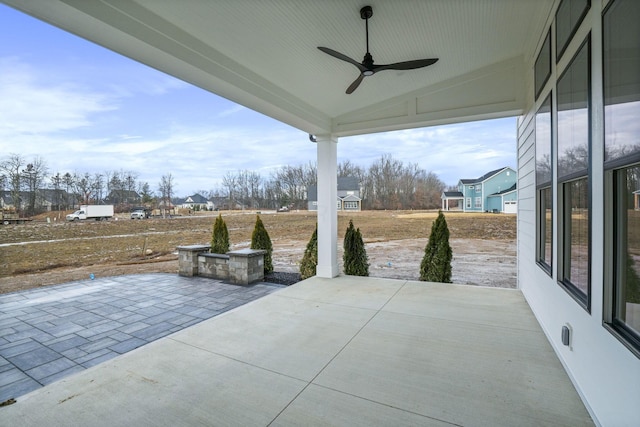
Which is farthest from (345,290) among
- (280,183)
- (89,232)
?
(89,232)

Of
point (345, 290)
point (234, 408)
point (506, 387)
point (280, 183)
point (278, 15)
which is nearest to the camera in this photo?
point (234, 408)

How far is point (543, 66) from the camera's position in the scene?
9.78ft

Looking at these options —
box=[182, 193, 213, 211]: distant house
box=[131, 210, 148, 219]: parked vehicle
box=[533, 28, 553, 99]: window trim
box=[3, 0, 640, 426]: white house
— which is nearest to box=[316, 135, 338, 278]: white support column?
box=[3, 0, 640, 426]: white house

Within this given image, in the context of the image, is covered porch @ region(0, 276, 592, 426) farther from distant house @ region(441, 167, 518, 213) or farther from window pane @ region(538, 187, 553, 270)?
distant house @ region(441, 167, 518, 213)

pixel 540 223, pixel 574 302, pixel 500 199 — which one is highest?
pixel 500 199

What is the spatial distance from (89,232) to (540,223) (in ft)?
25.4

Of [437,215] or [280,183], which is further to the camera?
[280,183]

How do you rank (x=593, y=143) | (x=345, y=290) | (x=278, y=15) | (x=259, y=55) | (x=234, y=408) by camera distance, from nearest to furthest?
(x=593, y=143) → (x=234, y=408) → (x=278, y=15) → (x=259, y=55) → (x=345, y=290)

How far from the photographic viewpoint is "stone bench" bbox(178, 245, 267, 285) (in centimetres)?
554

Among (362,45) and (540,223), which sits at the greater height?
(362,45)

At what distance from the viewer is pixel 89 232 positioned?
604 cm

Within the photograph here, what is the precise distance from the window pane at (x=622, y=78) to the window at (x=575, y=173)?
0.29 meters

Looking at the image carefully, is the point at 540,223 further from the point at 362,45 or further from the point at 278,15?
the point at 278,15

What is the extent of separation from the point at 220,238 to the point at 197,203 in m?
1.94
